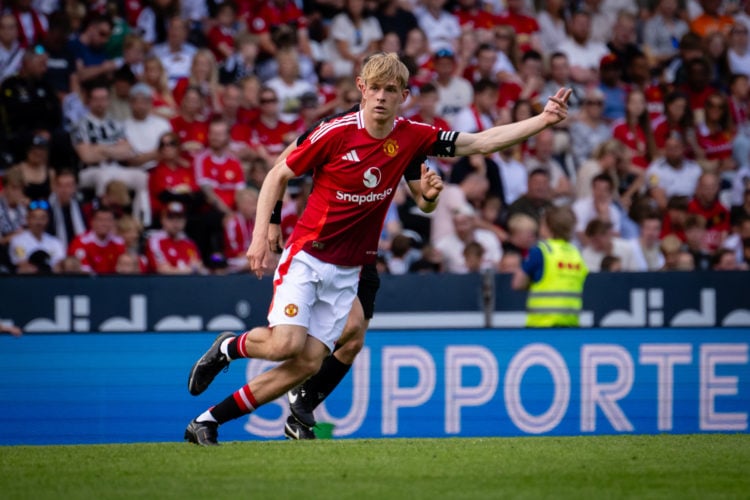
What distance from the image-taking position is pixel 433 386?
453 inches

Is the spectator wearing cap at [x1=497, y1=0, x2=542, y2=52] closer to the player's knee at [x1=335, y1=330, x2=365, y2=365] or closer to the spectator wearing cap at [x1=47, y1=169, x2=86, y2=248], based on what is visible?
the spectator wearing cap at [x1=47, y1=169, x2=86, y2=248]

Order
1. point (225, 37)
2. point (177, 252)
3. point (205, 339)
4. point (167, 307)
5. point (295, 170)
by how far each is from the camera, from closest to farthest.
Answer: point (295, 170) → point (205, 339) → point (167, 307) → point (177, 252) → point (225, 37)

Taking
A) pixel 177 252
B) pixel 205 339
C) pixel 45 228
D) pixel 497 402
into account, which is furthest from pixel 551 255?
pixel 45 228

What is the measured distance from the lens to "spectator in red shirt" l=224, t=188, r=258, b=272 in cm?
1377

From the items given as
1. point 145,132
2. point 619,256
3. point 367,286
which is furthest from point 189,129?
point 367,286

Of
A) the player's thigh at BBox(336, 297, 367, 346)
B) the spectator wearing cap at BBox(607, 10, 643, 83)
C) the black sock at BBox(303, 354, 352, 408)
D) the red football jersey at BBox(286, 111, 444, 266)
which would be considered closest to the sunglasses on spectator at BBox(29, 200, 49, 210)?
the black sock at BBox(303, 354, 352, 408)

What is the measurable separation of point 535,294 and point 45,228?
521 centimetres

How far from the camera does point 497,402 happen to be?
1152 centimetres

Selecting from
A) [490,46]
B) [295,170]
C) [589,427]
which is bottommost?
[589,427]

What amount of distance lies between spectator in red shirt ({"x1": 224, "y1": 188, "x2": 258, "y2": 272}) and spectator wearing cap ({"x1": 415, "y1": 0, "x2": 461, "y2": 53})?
4.33 metres

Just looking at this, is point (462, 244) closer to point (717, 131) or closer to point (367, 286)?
point (717, 131)

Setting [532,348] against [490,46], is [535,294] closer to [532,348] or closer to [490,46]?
[532,348]

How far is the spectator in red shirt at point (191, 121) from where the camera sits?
14734mm

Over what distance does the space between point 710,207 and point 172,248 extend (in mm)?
6635
